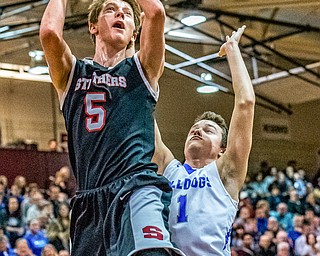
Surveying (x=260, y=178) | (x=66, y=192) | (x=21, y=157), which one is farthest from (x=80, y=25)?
(x=260, y=178)

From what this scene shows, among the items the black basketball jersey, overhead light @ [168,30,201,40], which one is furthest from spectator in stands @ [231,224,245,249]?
the black basketball jersey

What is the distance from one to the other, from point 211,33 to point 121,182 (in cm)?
1724

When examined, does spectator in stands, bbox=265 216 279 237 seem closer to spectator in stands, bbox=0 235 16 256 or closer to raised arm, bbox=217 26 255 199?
spectator in stands, bbox=0 235 16 256

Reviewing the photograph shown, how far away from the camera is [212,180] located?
168 inches

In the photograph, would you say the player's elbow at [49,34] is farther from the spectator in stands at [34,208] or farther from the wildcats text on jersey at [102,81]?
the spectator in stands at [34,208]

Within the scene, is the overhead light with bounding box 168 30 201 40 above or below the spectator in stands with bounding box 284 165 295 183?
above

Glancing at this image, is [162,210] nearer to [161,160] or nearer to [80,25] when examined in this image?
[161,160]

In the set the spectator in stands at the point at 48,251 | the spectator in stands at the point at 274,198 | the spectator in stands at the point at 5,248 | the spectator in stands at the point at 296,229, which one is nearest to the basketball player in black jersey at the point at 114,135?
the spectator in stands at the point at 48,251

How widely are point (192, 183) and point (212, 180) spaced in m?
0.12

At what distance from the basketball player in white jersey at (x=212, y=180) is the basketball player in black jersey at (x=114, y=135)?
66 centimetres

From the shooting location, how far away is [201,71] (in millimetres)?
22766

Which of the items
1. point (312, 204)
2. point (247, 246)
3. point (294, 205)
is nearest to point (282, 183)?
point (312, 204)

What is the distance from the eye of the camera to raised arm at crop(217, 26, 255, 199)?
14.0 feet

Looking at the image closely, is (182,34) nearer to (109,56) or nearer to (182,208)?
(182,208)
